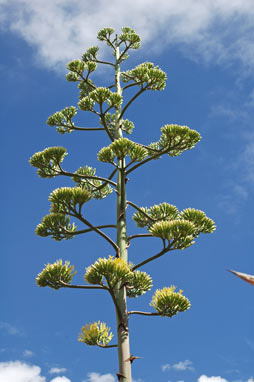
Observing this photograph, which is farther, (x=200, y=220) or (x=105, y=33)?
(x=105, y=33)

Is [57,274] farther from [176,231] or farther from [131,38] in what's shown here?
[131,38]

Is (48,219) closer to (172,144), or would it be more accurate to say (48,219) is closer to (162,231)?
(162,231)

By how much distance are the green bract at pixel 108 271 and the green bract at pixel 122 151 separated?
197cm

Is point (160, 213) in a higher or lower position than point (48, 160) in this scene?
lower

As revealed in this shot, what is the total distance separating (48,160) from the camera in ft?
23.7

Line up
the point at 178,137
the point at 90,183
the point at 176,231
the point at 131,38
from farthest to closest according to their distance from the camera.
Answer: the point at 131,38 < the point at 90,183 < the point at 178,137 < the point at 176,231

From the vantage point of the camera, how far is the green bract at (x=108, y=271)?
17.4ft

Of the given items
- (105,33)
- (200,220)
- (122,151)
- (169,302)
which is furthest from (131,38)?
(169,302)

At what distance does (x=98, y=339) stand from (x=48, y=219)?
2181 mm

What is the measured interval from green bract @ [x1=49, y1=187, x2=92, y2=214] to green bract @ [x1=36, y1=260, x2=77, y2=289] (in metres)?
0.95

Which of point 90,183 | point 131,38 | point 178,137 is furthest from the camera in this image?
point 131,38

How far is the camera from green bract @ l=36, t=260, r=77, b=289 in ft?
19.5

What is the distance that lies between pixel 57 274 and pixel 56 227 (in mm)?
981

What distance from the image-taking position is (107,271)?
5.32 m
